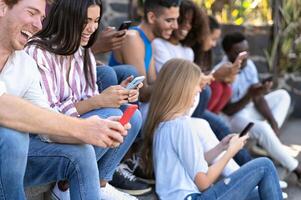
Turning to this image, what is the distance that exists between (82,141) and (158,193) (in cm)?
97

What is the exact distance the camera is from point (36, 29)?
231 centimetres

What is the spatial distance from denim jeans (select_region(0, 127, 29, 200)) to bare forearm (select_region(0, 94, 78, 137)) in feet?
0.14

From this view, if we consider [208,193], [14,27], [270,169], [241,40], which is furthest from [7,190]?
[241,40]

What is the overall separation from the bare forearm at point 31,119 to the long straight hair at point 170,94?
39.7 inches

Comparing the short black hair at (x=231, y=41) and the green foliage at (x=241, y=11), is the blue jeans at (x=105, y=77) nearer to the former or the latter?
the short black hair at (x=231, y=41)

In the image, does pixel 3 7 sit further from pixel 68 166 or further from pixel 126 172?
pixel 126 172

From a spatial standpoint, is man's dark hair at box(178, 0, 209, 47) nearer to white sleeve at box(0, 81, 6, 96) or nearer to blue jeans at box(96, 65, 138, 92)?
blue jeans at box(96, 65, 138, 92)

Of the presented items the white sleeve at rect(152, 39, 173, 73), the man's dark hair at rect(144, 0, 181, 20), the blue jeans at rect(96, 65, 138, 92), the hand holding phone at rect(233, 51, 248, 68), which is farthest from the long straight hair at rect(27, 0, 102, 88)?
the hand holding phone at rect(233, 51, 248, 68)

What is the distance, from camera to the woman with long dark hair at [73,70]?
8.66 ft

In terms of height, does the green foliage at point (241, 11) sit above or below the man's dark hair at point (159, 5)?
below

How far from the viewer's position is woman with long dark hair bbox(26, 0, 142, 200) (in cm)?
264

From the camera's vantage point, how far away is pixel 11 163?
2.03 metres

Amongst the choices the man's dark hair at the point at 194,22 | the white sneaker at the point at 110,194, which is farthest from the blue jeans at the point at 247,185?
the man's dark hair at the point at 194,22

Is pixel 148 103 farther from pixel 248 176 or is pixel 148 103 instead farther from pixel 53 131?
pixel 53 131
